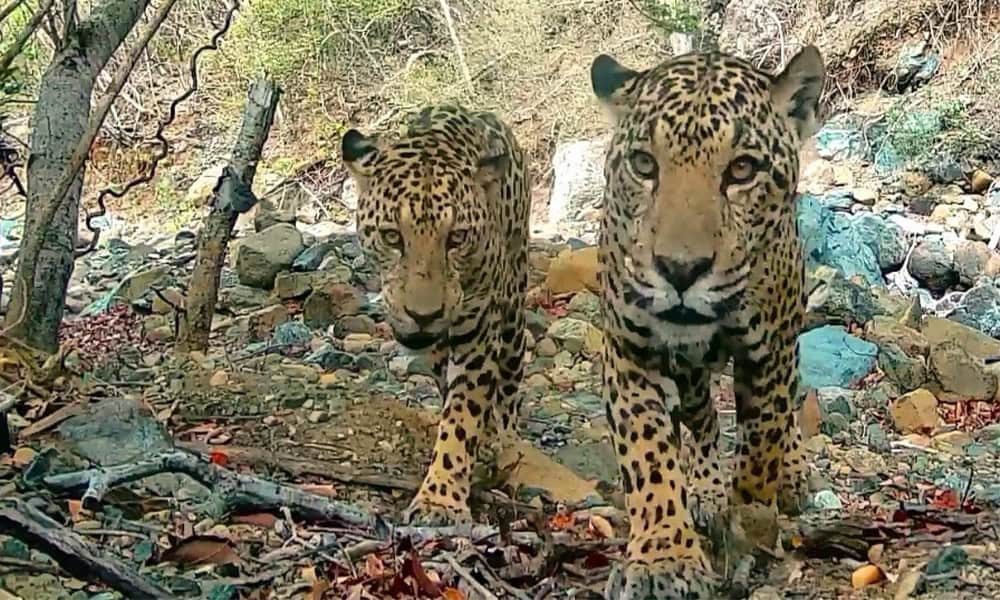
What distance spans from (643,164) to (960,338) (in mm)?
6551

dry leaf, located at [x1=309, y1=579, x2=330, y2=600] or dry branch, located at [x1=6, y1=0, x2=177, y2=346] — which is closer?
dry leaf, located at [x1=309, y1=579, x2=330, y2=600]

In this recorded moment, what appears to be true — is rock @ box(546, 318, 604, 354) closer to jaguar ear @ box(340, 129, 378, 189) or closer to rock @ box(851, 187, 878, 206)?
jaguar ear @ box(340, 129, 378, 189)

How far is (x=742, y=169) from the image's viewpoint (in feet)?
15.6

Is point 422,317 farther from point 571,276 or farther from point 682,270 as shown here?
point 571,276

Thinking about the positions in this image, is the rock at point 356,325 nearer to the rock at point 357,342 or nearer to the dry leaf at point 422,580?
the rock at point 357,342

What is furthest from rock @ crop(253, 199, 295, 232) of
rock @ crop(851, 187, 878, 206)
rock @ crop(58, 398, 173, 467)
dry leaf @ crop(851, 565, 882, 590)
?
dry leaf @ crop(851, 565, 882, 590)

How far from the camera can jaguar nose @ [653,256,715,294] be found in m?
4.40

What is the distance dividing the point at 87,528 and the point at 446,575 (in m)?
1.29

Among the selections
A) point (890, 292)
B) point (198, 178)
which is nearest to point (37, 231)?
point (890, 292)

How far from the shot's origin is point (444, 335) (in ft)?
19.4

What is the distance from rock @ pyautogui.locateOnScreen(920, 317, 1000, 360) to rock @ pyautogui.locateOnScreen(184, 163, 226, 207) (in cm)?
1169

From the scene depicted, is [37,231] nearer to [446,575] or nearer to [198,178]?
[446,575]

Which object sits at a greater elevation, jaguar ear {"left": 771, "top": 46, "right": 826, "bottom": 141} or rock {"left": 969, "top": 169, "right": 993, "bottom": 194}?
rock {"left": 969, "top": 169, "right": 993, "bottom": 194}

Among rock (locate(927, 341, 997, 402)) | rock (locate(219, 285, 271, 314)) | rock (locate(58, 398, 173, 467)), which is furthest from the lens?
Result: rock (locate(219, 285, 271, 314))
